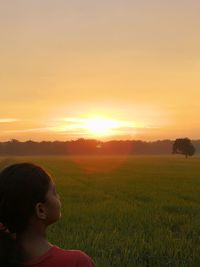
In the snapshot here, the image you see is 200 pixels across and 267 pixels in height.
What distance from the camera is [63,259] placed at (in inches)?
88.9

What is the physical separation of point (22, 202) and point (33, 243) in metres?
0.23

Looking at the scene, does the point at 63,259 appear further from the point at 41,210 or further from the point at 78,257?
the point at 41,210

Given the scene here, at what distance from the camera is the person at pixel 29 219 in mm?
2260

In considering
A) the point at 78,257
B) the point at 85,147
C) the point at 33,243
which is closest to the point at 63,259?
the point at 78,257

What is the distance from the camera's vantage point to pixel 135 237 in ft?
27.7

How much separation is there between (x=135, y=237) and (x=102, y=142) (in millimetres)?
167811

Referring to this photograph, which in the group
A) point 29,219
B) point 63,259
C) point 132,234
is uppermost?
point 29,219

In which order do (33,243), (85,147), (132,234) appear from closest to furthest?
(33,243) → (132,234) → (85,147)

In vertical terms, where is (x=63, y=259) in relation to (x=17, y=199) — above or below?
below

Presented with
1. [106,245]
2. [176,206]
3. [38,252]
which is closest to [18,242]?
[38,252]

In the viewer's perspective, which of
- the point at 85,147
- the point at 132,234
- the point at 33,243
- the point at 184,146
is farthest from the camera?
the point at 85,147

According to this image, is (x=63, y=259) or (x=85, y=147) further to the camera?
(x=85, y=147)

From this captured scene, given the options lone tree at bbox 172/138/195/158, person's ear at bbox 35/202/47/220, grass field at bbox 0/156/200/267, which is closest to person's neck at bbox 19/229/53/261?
person's ear at bbox 35/202/47/220

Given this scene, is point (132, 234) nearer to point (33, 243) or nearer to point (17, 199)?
point (33, 243)
